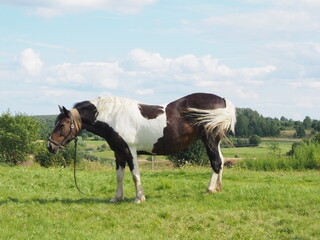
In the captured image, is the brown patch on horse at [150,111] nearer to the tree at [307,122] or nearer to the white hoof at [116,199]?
the white hoof at [116,199]

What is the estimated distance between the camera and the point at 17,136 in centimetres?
4928

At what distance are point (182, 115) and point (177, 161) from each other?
17.8m

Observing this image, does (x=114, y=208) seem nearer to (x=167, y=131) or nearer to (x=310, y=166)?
(x=167, y=131)

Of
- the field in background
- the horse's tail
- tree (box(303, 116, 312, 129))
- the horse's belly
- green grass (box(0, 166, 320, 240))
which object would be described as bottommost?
the field in background

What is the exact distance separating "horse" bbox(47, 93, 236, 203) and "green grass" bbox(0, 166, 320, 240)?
703 mm

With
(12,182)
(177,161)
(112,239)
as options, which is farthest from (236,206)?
(177,161)

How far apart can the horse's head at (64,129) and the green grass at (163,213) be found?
1.37 m

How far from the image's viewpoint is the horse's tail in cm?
1056

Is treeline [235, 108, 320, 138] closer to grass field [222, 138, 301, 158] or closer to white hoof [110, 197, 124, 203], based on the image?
grass field [222, 138, 301, 158]

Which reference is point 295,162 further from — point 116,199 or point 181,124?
point 116,199

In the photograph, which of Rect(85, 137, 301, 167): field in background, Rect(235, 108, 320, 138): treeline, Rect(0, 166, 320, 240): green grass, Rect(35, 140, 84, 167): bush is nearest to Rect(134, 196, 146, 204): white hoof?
Rect(0, 166, 320, 240): green grass

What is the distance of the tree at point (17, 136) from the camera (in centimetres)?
4925

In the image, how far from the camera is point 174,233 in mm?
8008

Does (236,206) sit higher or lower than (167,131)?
lower
